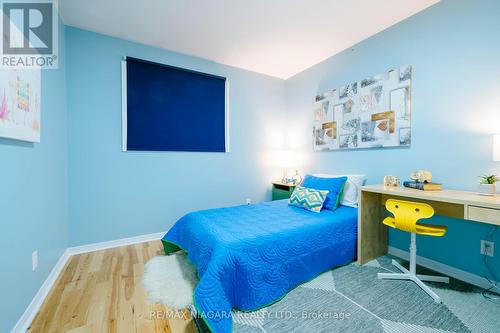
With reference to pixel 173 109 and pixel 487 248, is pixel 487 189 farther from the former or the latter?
pixel 173 109

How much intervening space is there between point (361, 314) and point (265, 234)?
2.70ft

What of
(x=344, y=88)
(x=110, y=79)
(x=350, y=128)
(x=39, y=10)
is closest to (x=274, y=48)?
(x=344, y=88)

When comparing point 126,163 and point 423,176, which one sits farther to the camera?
point 126,163

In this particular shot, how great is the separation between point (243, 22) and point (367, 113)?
1800 mm

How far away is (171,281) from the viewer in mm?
1820

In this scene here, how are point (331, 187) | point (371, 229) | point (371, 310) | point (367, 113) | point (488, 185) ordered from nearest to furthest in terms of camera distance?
1. point (371, 310)
2. point (488, 185)
3. point (371, 229)
4. point (331, 187)
5. point (367, 113)

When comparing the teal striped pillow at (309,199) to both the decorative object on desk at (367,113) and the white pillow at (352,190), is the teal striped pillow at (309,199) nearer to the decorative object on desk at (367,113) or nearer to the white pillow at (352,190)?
the white pillow at (352,190)

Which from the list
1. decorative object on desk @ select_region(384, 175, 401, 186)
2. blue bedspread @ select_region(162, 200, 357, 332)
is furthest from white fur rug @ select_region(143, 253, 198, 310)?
decorative object on desk @ select_region(384, 175, 401, 186)

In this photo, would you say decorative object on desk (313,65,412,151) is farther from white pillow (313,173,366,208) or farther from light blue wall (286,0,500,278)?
white pillow (313,173,366,208)

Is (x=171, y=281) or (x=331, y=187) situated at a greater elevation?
(x=331, y=187)

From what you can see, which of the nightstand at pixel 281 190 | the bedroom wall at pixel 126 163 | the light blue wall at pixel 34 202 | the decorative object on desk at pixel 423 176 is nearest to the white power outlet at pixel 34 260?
the light blue wall at pixel 34 202

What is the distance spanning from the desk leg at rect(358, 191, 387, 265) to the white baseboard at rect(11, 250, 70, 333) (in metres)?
2.62

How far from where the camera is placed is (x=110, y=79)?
254cm

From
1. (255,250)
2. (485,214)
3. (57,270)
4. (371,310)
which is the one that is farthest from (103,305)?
(485,214)
